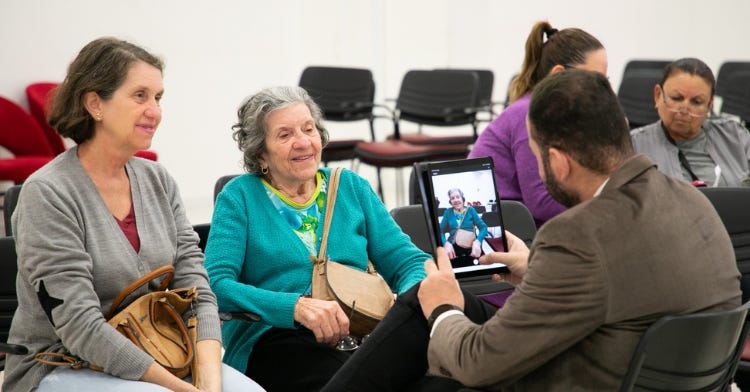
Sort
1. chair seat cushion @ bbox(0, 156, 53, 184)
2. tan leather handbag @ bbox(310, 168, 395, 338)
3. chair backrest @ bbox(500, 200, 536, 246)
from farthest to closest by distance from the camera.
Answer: chair seat cushion @ bbox(0, 156, 53, 184), chair backrest @ bbox(500, 200, 536, 246), tan leather handbag @ bbox(310, 168, 395, 338)

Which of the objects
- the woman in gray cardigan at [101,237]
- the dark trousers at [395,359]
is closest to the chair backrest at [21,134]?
the woman in gray cardigan at [101,237]

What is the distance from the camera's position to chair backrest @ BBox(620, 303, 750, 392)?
5.35ft

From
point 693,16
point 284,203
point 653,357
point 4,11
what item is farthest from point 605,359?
point 693,16

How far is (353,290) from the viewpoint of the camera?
2486 millimetres

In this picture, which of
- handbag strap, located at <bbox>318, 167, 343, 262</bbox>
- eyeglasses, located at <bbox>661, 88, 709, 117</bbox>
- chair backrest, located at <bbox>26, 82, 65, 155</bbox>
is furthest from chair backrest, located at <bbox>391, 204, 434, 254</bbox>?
chair backrest, located at <bbox>26, 82, 65, 155</bbox>

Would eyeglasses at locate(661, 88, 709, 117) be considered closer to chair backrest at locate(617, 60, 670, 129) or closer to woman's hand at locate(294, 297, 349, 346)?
woman's hand at locate(294, 297, 349, 346)

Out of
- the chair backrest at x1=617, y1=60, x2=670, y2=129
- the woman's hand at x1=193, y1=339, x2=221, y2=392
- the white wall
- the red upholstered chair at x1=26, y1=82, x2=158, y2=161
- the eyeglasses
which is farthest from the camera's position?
the white wall

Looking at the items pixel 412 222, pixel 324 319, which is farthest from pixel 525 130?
pixel 324 319

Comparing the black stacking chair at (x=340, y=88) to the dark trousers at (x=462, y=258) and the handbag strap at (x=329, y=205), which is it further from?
the dark trousers at (x=462, y=258)

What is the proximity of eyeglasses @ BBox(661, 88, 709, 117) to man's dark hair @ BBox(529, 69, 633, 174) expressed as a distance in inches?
84.9

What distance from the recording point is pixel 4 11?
6109 millimetres

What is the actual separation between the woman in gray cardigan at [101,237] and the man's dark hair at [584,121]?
1.03 meters

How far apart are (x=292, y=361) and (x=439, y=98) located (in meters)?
4.53

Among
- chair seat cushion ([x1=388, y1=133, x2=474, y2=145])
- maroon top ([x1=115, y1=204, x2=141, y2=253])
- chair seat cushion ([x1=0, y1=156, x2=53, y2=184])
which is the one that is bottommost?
chair seat cushion ([x1=388, y1=133, x2=474, y2=145])
